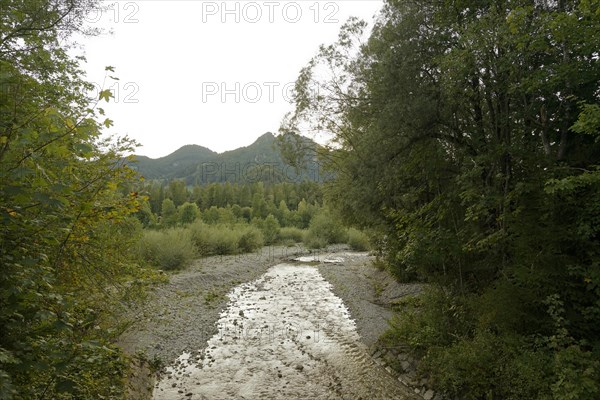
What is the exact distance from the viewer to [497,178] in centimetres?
834

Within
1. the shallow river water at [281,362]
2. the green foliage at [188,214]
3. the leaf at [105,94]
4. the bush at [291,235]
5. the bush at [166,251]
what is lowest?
the bush at [291,235]

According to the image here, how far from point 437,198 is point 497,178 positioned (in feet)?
6.40

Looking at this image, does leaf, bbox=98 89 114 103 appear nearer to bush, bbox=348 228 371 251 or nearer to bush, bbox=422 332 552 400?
bush, bbox=422 332 552 400

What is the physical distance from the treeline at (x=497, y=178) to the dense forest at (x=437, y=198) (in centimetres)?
4

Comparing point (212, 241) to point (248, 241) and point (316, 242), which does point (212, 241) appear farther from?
point (316, 242)

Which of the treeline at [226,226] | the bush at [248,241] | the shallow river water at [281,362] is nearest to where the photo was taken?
the shallow river water at [281,362]

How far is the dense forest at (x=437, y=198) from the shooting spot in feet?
11.3

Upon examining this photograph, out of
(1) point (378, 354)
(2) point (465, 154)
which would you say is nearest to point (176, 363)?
(1) point (378, 354)

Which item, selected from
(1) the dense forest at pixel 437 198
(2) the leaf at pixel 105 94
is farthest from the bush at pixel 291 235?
(2) the leaf at pixel 105 94

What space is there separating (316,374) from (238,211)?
57.1 m

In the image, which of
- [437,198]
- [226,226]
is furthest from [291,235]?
[437,198]

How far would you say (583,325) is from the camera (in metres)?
6.18

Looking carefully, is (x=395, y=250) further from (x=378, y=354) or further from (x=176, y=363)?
(x=176, y=363)

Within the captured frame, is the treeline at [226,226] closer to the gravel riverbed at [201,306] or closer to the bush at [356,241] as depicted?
the bush at [356,241]
